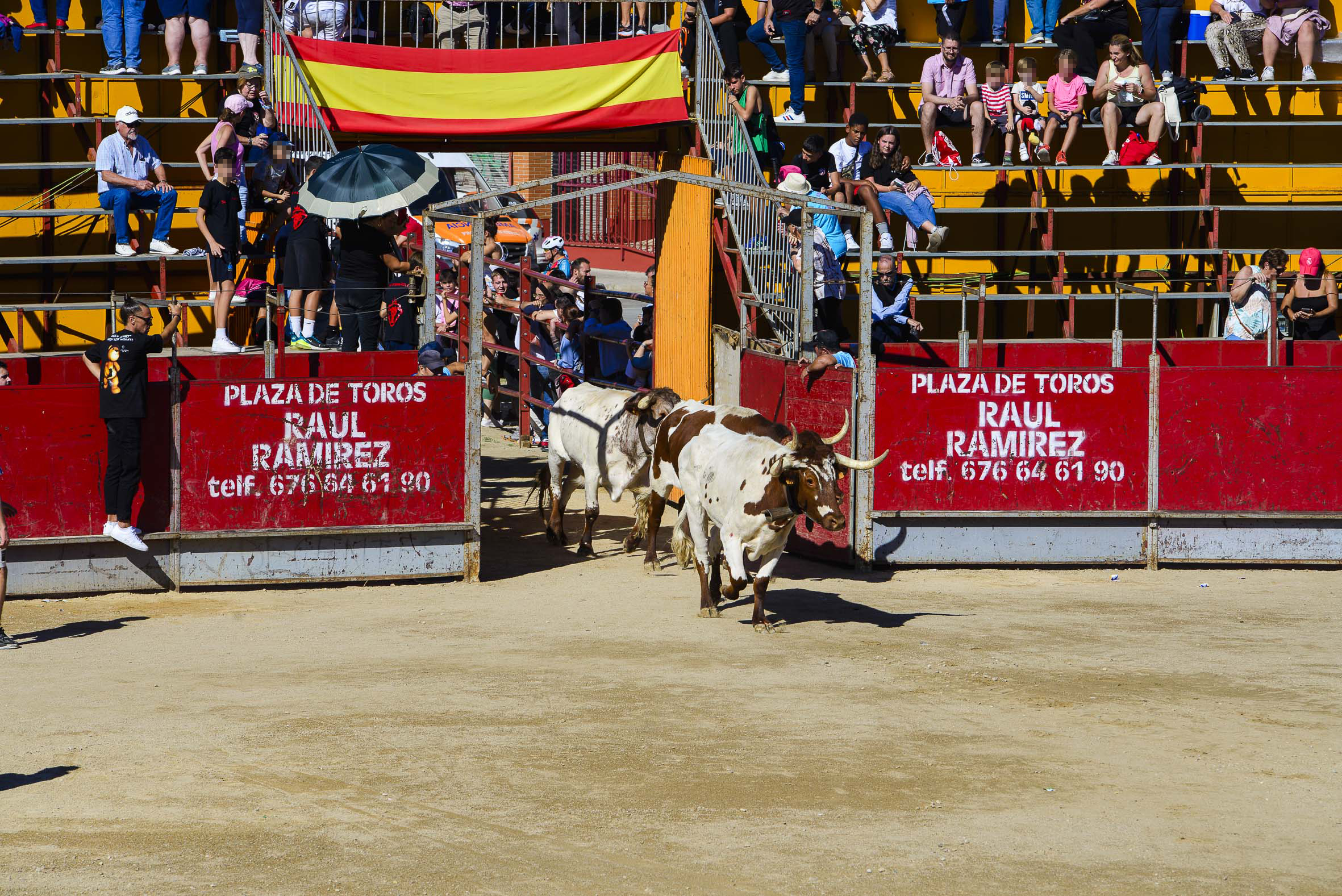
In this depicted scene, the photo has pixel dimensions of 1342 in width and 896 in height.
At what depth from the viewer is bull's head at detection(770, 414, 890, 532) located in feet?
41.1

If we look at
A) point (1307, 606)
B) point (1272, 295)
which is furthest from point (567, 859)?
point (1272, 295)

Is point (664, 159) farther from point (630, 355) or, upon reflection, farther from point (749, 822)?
point (749, 822)

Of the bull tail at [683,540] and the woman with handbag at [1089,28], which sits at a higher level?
the woman with handbag at [1089,28]

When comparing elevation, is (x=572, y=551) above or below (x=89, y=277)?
below

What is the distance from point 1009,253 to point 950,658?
35.6 feet

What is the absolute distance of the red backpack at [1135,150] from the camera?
23297 mm

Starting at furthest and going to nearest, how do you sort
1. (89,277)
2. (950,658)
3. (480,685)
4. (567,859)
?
(89,277)
(950,658)
(480,685)
(567,859)

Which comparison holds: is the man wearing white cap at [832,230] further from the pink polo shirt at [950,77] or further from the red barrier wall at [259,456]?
the red barrier wall at [259,456]

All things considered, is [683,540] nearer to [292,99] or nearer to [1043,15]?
[292,99]

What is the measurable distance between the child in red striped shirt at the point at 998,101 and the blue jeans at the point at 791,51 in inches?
96.0

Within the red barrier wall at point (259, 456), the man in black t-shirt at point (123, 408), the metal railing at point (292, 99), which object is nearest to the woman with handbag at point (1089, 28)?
the metal railing at point (292, 99)

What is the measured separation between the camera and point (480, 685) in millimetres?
11312

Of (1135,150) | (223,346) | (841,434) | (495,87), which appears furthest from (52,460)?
(1135,150)

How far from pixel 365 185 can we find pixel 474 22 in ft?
16.9
